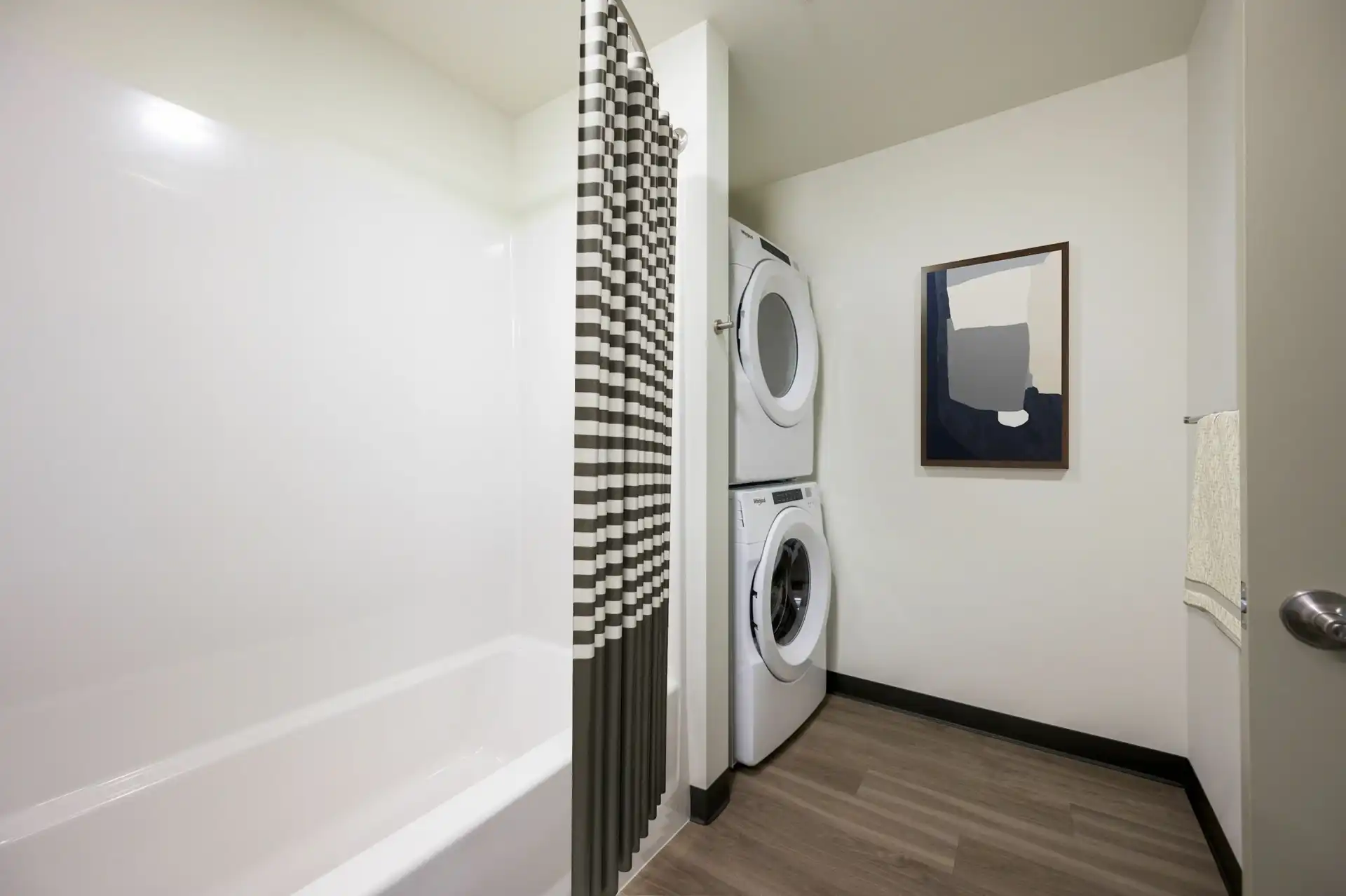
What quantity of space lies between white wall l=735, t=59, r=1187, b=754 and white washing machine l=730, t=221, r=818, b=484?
253 mm

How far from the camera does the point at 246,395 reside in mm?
1553

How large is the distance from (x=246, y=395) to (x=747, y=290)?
64.1 inches

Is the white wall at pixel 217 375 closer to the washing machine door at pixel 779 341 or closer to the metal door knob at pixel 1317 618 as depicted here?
the washing machine door at pixel 779 341

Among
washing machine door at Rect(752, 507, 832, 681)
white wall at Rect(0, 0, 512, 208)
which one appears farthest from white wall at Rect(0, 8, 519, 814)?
washing machine door at Rect(752, 507, 832, 681)

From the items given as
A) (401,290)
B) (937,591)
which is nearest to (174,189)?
(401,290)

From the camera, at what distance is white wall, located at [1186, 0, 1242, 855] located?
1439mm

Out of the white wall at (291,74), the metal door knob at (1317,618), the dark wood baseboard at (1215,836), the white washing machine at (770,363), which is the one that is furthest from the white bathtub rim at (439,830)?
the white wall at (291,74)

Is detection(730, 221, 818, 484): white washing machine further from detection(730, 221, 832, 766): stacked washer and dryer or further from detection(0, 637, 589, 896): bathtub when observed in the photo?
detection(0, 637, 589, 896): bathtub

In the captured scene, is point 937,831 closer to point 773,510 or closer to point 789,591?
point 789,591

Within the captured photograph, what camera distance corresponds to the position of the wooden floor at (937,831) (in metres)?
1.44

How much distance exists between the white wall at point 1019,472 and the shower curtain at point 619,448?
53.6 inches

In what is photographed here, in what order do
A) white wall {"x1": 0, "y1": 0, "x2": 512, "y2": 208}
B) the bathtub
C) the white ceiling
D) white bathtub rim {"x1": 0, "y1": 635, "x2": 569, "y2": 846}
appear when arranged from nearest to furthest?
1. the bathtub
2. white bathtub rim {"x1": 0, "y1": 635, "x2": 569, "y2": 846}
3. white wall {"x1": 0, "y1": 0, "x2": 512, "y2": 208}
4. the white ceiling

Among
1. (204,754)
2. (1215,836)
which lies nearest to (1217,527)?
(1215,836)

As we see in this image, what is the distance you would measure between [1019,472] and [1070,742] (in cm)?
103
